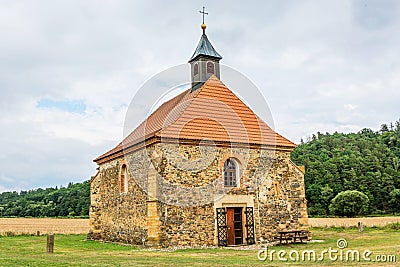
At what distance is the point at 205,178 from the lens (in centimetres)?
1872

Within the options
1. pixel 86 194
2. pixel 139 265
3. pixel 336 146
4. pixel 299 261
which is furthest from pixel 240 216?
pixel 336 146

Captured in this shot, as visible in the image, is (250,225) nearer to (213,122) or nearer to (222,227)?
(222,227)

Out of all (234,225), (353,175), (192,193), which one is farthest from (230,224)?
(353,175)

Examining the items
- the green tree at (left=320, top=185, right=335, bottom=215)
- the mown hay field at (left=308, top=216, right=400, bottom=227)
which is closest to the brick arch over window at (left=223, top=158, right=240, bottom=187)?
the mown hay field at (left=308, top=216, right=400, bottom=227)

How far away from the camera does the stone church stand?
59.3ft

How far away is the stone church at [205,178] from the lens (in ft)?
59.3

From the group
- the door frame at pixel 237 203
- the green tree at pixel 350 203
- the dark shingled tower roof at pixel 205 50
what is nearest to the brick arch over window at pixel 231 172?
the door frame at pixel 237 203

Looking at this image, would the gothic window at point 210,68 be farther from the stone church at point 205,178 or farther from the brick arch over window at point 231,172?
the brick arch over window at point 231,172

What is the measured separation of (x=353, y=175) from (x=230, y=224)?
138 ft

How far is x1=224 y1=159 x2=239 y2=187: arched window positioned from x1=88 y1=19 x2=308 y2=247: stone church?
4cm

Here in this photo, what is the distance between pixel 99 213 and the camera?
2419 centimetres

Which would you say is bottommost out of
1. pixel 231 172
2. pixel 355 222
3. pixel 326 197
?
pixel 355 222

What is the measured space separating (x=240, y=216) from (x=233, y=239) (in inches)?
40.9

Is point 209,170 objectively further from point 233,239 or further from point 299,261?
point 299,261
